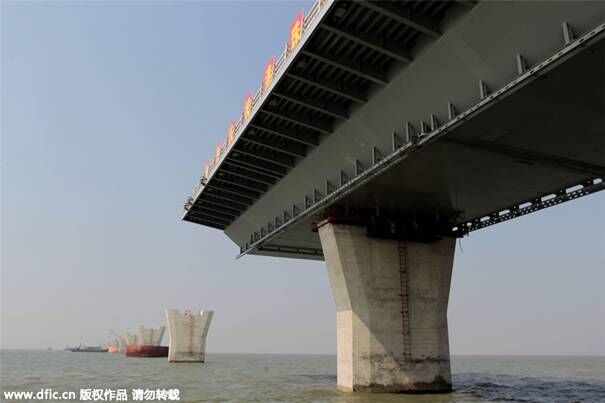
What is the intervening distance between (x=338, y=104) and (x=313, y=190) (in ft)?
26.4

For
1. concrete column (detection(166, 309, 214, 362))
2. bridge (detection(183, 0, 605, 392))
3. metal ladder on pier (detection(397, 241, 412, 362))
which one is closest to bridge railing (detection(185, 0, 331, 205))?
bridge (detection(183, 0, 605, 392))

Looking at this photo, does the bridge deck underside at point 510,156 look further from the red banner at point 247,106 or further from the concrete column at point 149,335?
the concrete column at point 149,335

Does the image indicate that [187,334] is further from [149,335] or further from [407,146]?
[407,146]

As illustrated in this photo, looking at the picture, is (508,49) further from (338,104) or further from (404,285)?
(404,285)

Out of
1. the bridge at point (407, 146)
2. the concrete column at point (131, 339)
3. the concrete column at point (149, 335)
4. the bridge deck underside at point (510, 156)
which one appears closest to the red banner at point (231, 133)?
the bridge at point (407, 146)

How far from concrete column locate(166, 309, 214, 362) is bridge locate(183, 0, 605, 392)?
47.0 m

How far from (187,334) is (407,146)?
71862mm

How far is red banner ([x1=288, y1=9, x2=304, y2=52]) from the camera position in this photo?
1799cm

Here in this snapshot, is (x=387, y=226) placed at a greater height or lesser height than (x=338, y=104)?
lesser

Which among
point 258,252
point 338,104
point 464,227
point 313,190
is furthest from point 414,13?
point 258,252

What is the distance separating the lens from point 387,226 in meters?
31.0

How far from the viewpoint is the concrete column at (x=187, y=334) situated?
8050cm

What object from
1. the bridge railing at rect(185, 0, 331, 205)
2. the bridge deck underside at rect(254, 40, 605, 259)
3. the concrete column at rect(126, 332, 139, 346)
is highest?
the bridge railing at rect(185, 0, 331, 205)

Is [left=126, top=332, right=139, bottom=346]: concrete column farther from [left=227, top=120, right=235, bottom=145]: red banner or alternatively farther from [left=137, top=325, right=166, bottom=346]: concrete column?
[left=227, top=120, right=235, bottom=145]: red banner
